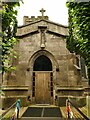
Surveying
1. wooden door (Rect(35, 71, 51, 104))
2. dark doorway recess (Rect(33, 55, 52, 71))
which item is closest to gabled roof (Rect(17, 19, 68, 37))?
dark doorway recess (Rect(33, 55, 52, 71))

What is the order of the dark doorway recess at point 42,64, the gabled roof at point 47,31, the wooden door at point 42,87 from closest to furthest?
the wooden door at point 42,87 → the dark doorway recess at point 42,64 → the gabled roof at point 47,31

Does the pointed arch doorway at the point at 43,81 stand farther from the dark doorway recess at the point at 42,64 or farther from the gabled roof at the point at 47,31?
the gabled roof at the point at 47,31

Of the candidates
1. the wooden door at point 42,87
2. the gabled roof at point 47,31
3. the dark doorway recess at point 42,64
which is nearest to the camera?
the wooden door at point 42,87

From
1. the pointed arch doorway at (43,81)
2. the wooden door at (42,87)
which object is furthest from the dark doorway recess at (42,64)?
the wooden door at (42,87)

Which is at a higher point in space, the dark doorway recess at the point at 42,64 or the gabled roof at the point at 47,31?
the gabled roof at the point at 47,31

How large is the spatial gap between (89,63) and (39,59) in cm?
1023

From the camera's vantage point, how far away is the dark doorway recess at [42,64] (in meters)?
17.8

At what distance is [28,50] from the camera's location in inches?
698

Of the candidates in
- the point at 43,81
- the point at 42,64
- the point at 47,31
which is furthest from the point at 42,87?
the point at 47,31

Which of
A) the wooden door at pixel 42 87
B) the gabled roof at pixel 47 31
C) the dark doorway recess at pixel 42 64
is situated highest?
the gabled roof at pixel 47 31

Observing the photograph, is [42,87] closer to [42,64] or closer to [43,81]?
[43,81]

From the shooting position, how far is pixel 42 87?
17.1 m

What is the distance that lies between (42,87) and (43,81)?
1.78 feet

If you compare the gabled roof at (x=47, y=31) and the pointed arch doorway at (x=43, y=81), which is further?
the gabled roof at (x=47, y=31)
